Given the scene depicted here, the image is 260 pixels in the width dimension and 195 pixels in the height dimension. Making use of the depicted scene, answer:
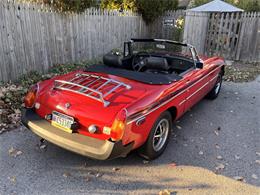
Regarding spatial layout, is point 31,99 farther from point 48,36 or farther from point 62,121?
point 48,36

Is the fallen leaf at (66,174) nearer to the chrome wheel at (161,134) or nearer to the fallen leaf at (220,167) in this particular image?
the chrome wheel at (161,134)

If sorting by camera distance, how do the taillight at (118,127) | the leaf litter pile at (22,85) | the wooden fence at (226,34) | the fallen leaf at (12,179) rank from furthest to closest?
1. the wooden fence at (226,34)
2. the leaf litter pile at (22,85)
3. the fallen leaf at (12,179)
4. the taillight at (118,127)

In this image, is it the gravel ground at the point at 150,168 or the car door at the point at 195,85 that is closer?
the gravel ground at the point at 150,168

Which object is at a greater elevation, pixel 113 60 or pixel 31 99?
pixel 113 60

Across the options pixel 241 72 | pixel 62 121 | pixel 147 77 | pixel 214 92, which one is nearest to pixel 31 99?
pixel 62 121

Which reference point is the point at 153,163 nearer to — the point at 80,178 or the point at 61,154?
the point at 80,178

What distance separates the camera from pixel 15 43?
5.77m

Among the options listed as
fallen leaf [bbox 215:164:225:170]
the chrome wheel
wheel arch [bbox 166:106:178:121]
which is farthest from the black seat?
fallen leaf [bbox 215:164:225:170]

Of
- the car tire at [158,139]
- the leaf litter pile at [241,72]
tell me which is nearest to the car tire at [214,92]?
the leaf litter pile at [241,72]

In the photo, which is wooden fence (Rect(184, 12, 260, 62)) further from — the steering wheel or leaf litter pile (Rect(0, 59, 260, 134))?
the steering wheel

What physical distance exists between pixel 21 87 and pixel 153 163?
143 inches

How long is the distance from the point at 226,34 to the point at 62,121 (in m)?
8.92

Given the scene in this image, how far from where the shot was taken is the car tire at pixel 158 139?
3088 millimetres

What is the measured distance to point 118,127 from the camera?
2.56 metres
